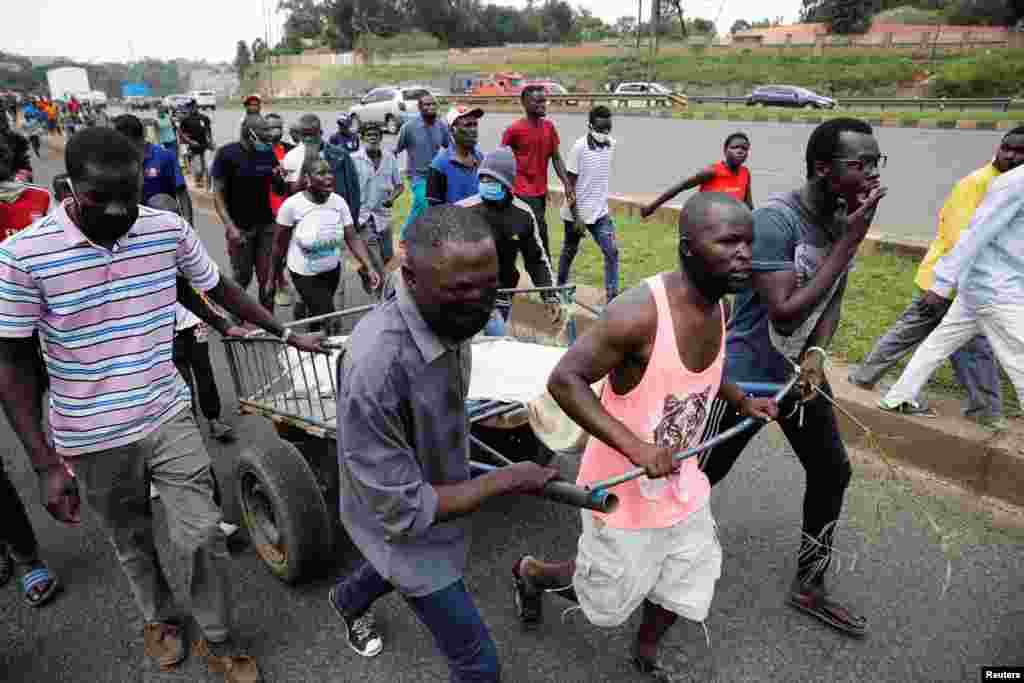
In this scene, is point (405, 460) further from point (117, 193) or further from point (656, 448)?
point (117, 193)

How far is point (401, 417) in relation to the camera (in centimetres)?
186

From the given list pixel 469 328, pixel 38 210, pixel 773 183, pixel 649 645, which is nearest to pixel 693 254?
pixel 469 328

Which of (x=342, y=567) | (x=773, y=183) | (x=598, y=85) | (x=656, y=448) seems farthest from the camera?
(x=598, y=85)

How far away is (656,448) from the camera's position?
2.07 m

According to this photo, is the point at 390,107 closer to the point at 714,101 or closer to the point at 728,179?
the point at 714,101

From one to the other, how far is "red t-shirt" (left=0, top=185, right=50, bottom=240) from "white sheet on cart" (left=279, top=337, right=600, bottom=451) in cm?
156

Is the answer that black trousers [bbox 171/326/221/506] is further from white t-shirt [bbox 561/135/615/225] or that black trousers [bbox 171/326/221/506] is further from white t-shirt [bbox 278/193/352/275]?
white t-shirt [bbox 561/135/615/225]

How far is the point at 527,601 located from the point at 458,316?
1721 mm

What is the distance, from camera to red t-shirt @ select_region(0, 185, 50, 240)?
3627mm

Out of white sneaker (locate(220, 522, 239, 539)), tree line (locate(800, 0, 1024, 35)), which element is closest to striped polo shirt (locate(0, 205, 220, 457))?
white sneaker (locate(220, 522, 239, 539))

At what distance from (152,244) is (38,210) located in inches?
70.4

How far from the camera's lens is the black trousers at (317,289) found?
5160 millimetres

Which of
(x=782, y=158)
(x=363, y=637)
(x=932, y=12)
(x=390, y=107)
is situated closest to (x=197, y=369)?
(x=363, y=637)

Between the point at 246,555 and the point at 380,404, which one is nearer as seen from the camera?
the point at 380,404
